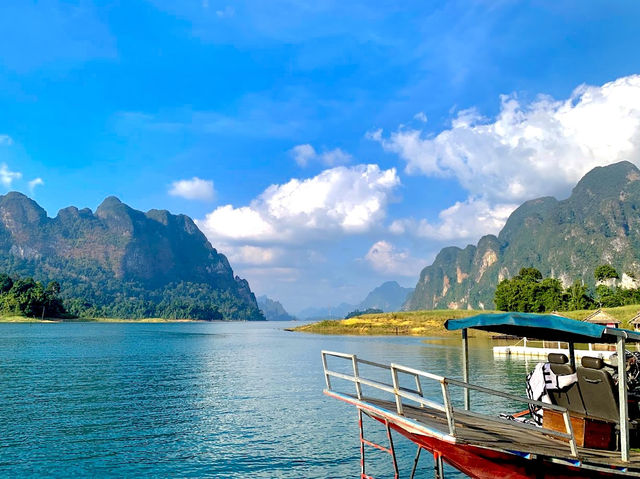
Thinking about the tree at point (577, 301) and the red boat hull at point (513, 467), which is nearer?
the red boat hull at point (513, 467)

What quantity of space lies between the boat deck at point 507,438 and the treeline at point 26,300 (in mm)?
184459

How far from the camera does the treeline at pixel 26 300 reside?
547 feet

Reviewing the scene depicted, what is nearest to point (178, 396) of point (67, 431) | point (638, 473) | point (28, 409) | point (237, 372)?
point (28, 409)

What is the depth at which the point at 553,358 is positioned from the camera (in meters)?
11.2

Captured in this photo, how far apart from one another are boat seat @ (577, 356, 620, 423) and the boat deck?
74 cm

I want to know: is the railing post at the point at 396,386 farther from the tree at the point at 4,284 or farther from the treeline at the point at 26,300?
the tree at the point at 4,284

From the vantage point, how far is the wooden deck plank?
888cm

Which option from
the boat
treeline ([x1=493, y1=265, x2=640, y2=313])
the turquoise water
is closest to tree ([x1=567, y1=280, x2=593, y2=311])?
treeline ([x1=493, y1=265, x2=640, y2=313])

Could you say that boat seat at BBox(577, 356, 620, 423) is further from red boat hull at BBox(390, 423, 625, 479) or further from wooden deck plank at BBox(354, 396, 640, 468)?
red boat hull at BBox(390, 423, 625, 479)

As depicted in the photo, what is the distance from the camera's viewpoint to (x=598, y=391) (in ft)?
33.6

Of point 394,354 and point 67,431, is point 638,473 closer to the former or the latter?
point 67,431

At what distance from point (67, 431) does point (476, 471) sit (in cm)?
1743

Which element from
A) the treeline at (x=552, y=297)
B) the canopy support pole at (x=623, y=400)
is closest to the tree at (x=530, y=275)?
the treeline at (x=552, y=297)

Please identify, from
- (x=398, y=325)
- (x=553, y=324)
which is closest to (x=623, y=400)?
(x=553, y=324)
